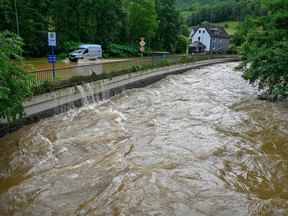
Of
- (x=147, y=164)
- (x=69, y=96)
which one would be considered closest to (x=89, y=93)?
(x=69, y=96)

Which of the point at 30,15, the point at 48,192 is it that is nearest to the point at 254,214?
the point at 48,192

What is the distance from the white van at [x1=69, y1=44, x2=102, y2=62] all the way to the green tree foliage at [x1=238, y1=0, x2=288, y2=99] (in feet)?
56.5

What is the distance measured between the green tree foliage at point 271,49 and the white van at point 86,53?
17.2 meters

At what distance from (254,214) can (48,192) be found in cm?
539

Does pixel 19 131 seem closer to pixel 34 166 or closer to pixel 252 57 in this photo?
pixel 34 166

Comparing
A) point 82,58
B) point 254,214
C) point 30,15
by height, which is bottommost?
point 254,214

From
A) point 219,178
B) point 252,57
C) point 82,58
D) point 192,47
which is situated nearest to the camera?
point 219,178

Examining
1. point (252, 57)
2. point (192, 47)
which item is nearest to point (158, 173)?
point (252, 57)

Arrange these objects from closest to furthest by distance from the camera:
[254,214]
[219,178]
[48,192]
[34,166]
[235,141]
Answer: [254,214] < [48,192] < [219,178] < [34,166] < [235,141]

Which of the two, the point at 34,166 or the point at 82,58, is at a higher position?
the point at 82,58

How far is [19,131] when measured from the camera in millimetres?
10805

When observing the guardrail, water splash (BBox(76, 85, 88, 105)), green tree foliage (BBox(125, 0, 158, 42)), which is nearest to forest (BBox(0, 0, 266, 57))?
green tree foliage (BBox(125, 0, 158, 42))

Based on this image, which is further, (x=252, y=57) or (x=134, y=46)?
(x=134, y=46)

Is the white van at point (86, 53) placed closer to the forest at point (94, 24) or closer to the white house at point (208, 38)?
the forest at point (94, 24)
